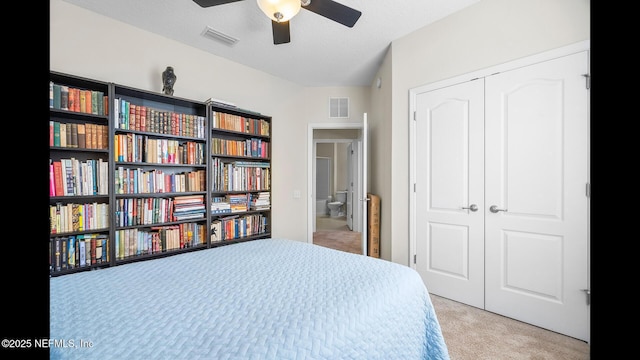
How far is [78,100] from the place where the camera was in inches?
76.1

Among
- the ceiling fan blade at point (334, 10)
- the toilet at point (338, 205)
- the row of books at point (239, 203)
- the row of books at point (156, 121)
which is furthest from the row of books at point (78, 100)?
the toilet at point (338, 205)

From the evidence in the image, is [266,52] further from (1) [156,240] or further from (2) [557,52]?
(2) [557,52]

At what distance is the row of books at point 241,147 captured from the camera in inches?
108

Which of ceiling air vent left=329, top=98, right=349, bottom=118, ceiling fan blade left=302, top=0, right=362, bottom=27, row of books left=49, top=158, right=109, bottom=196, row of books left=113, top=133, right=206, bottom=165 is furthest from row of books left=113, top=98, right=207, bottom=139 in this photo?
ceiling air vent left=329, top=98, right=349, bottom=118

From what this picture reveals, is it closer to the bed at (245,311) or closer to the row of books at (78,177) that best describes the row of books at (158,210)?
the row of books at (78,177)

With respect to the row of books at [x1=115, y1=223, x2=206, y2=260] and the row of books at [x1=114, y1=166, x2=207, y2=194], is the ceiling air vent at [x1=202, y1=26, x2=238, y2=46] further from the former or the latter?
the row of books at [x1=115, y1=223, x2=206, y2=260]

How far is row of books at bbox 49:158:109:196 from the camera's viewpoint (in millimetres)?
1834

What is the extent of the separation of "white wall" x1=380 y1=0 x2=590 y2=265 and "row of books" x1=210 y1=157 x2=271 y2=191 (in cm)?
147

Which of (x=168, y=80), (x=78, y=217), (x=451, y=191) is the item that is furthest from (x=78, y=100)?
(x=451, y=191)

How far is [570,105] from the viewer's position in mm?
1821

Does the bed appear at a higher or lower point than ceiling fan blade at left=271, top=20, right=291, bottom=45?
lower
